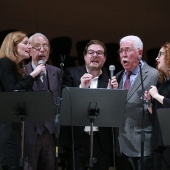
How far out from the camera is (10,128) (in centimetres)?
453

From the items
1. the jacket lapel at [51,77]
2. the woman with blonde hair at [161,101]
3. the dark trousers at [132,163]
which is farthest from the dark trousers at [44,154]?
the woman with blonde hair at [161,101]

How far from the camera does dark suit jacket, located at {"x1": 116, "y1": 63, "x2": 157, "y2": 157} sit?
4805 millimetres

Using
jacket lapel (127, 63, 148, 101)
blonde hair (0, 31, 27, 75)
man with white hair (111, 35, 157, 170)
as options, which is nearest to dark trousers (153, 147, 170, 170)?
man with white hair (111, 35, 157, 170)

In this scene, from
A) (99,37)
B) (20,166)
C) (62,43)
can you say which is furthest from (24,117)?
(99,37)

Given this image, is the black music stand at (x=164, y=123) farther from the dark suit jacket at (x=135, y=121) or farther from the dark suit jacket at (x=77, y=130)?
the dark suit jacket at (x=77, y=130)

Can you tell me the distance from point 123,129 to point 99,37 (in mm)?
3209

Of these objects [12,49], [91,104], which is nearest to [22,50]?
[12,49]

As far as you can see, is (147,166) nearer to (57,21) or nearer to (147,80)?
(147,80)

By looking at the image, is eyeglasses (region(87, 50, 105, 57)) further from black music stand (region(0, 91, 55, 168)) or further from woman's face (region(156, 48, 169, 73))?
black music stand (region(0, 91, 55, 168))

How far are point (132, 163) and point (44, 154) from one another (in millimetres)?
769

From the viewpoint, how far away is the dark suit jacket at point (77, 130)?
479 centimetres

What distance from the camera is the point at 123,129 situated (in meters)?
4.90

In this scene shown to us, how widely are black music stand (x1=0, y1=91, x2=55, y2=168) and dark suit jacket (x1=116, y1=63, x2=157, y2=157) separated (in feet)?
2.59

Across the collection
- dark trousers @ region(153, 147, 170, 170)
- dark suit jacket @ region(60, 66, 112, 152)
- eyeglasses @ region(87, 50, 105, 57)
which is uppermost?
eyeglasses @ region(87, 50, 105, 57)
